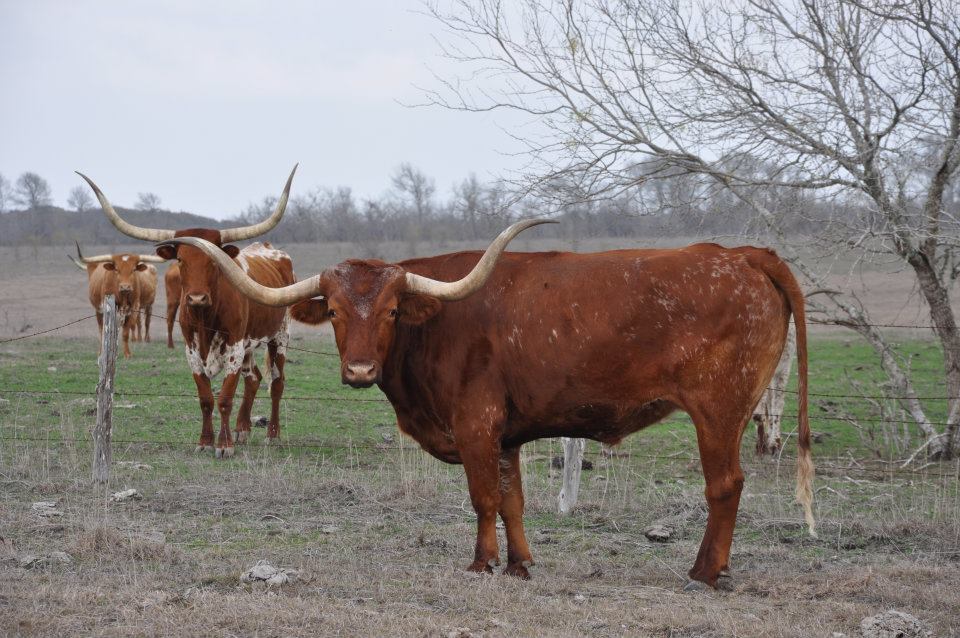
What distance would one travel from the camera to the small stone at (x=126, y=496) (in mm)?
7785

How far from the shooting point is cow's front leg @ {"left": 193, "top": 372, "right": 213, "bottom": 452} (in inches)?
412

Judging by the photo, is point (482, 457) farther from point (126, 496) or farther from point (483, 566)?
point (126, 496)

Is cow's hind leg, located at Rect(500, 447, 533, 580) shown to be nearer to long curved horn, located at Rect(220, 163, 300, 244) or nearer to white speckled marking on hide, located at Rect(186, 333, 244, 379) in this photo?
long curved horn, located at Rect(220, 163, 300, 244)

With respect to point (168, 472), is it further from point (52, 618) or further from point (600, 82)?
point (600, 82)

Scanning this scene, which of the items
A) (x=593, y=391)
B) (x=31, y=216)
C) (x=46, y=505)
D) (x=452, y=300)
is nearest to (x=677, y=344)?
(x=593, y=391)

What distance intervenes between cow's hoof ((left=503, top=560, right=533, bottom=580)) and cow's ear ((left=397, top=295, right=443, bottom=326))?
5.04 feet

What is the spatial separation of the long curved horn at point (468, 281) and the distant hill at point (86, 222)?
61.6 metres

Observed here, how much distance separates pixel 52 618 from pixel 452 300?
8.70ft

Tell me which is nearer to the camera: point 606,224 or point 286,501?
point 286,501

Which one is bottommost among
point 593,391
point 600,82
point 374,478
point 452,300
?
point 374,478

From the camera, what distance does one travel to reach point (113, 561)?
579 cm

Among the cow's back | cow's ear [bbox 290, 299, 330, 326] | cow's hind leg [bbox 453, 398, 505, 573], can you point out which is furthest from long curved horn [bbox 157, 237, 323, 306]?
cow's hind leg [bbox 453, 398, 505, 573]

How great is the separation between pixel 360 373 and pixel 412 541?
1624 mm

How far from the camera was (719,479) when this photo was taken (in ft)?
18.6
